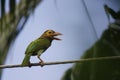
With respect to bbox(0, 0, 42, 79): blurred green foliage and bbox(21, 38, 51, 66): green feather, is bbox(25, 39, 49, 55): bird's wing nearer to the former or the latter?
bbox(21, 38, 51, 66): green feather

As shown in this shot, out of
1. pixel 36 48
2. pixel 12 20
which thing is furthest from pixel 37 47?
pixel 12 20

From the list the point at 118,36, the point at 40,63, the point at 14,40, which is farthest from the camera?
the point at 118,36

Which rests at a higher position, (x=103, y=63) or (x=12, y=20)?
(x=12, y=20)

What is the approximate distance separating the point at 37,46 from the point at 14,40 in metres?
0.17

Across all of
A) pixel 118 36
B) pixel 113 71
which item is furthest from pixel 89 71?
pixel 118 36

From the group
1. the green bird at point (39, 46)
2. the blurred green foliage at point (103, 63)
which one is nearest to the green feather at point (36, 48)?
the green bird at point (39, 46)

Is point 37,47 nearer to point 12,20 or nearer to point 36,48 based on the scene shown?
point 36,48

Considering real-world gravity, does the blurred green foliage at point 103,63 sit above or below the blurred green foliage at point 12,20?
below

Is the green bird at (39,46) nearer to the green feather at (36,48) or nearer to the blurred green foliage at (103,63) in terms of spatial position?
the green feather at (36,48)

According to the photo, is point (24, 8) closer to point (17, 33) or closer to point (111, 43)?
point (17, 33)

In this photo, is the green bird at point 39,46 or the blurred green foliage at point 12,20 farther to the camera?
the blurred green foliage at point 12,20

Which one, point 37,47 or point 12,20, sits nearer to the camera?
point 37,47

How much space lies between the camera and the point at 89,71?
40.4 inches

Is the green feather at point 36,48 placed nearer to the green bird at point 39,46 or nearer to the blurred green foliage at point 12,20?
the green bird at point 39,46
